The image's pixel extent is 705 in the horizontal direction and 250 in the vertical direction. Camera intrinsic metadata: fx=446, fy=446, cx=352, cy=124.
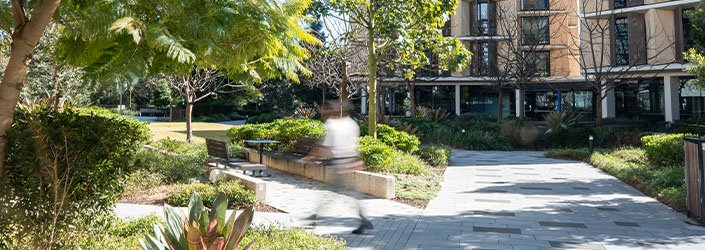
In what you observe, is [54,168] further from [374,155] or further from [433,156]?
[433,156]

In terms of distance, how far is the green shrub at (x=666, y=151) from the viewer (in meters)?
11.3

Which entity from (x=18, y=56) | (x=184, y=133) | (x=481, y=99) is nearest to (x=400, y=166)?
(x=18, y=56)

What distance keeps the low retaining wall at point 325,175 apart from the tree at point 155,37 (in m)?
2.67

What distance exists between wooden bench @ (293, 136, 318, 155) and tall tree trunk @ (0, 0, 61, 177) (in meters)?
7.45

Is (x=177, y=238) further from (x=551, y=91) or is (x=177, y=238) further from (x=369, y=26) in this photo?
(x=551, y=91)

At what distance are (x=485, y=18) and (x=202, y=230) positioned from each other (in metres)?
31.4

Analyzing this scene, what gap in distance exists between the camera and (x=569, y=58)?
109ft

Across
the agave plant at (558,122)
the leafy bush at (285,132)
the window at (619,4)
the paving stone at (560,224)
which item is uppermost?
the window at (619,4)

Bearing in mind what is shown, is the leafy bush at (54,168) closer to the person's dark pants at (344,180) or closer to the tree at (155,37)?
the tree at (155,37)

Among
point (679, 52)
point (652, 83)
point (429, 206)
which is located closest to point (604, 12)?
point (679, 52)

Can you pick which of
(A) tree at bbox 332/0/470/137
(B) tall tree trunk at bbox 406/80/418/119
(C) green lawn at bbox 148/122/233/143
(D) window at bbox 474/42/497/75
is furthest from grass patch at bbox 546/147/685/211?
(D) window at bbox 474/42/497/75

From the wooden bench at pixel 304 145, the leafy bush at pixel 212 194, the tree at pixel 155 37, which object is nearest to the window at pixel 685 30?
the wooden bench at pixel 304 145

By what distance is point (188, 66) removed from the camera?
3.57 meters

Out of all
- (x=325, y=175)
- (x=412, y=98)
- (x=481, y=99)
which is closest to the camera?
(x=325, y=175)
